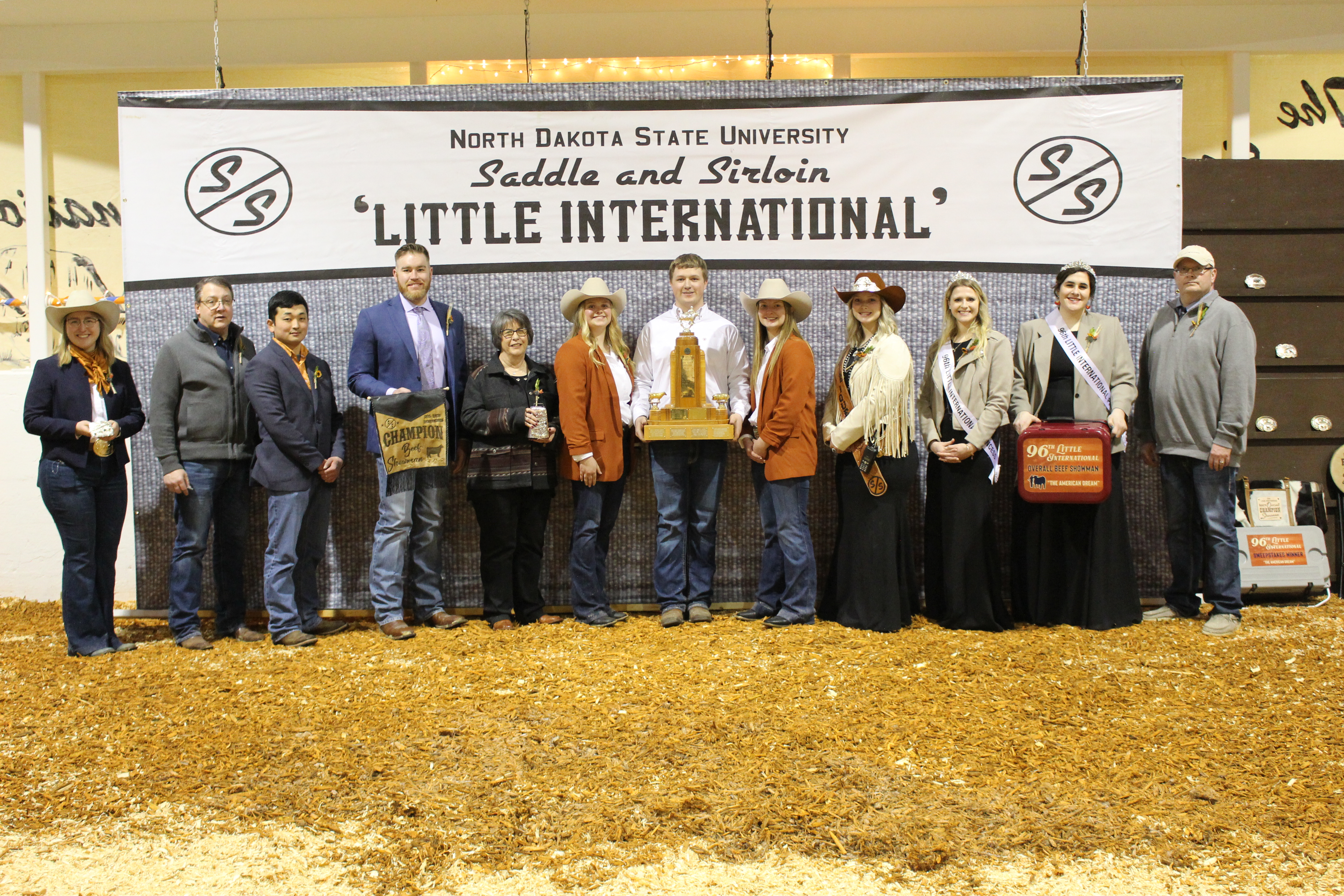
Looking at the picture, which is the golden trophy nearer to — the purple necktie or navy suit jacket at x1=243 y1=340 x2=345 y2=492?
the purple necktie

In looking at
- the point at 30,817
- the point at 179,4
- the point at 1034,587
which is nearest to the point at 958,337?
the point at 1034,587

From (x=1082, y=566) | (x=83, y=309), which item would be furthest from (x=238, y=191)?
(x=1082, y=566)

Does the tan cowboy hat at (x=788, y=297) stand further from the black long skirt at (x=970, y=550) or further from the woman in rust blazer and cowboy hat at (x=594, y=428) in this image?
the black long skirt at (x=970, y=550)

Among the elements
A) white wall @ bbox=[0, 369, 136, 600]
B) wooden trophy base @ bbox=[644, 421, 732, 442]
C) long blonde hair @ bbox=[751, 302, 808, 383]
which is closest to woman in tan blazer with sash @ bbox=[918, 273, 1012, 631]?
long blonde hair @ bbox=[751, 302, 808, 383]

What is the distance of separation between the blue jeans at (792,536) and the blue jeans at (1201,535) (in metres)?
1.71

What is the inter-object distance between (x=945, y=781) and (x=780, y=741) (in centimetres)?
51

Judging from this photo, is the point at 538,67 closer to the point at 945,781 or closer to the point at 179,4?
the point at 179,4

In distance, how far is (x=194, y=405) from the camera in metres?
4.18

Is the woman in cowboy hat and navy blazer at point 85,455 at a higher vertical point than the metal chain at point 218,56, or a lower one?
lower

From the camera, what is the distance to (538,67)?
19.1ft

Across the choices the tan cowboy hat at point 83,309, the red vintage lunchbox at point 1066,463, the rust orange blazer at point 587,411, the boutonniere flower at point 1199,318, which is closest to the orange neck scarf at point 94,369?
the tan cowboy hat at point 83,309

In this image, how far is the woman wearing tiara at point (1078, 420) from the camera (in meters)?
4.24

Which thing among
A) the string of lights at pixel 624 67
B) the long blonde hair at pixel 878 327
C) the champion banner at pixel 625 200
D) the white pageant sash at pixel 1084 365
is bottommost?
the white pageant sash at pixel 1084 365

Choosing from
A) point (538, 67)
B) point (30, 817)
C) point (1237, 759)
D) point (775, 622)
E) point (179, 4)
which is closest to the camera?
point (30, 817)
